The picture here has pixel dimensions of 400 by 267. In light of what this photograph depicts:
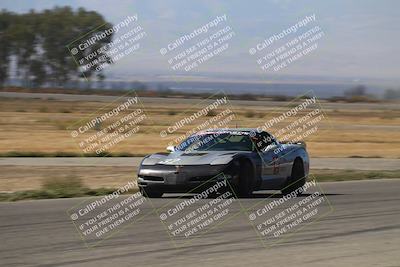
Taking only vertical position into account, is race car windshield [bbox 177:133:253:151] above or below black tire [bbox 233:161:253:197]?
above

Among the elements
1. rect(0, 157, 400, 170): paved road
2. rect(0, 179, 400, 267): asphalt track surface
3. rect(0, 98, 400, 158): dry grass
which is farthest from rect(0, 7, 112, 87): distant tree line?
rect(0, 179, 400, 267): asphalt track surface

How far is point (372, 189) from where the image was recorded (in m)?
16.8

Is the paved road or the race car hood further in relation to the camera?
the paved road

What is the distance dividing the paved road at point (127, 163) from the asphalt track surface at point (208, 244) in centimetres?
989

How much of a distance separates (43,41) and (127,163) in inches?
3308

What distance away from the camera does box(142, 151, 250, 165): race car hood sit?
1409 centimetres

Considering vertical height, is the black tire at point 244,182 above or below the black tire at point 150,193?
below

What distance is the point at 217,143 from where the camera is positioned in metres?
15.2

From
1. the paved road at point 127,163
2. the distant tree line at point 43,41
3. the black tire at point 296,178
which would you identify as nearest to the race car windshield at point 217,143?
the black tire at point 296,178

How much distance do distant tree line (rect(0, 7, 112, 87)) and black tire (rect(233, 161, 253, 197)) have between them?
8013 centimetres

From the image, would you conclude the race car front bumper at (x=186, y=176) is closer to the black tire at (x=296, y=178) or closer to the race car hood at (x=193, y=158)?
the race car hood at (x=193, y=158)

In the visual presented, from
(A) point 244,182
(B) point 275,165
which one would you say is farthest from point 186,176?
(B) point 275,165

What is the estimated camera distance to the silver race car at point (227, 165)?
14.0m

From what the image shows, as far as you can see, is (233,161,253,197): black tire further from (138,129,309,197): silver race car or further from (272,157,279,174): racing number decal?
(272,157,279,174): racing number decal
